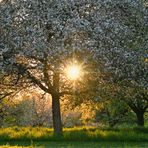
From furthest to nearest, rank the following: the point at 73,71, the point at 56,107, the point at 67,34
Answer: the point at 56,107, the point at 73,71, the point at 67,34

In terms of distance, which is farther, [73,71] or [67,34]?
[73,71]

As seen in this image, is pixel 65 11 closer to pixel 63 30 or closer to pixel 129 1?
pixel 63 30

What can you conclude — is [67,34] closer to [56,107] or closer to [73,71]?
[73,71]

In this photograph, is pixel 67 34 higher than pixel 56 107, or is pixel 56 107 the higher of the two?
pixel 67 34

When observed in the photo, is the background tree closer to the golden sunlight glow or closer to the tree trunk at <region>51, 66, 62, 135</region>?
the golden sunlight glow

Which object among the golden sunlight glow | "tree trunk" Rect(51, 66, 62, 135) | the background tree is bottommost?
"tree trunk" Rect(51, 66, 62, 135)

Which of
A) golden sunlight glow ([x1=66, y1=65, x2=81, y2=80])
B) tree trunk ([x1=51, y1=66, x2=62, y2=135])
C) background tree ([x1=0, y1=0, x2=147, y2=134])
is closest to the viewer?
background tree ([x1=0, y1=0, x2=147, y2=134])

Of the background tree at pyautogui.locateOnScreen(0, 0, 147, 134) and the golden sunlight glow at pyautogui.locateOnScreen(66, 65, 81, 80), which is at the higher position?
the background tree at pyautogui.locateOnScreen(0, 0, 147, 134)

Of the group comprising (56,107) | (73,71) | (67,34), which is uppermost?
(67,34)

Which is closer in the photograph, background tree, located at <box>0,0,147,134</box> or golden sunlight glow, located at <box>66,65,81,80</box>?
background tree, located at <box>0,0,147,134</box>

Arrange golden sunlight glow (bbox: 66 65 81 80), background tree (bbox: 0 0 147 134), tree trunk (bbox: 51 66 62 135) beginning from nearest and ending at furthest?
background tree (bbox: 0 0 147 134)
golden sunlight glow (bbox: 66 65 81 80)
tree trunk (bbox: 51 66 62 135)

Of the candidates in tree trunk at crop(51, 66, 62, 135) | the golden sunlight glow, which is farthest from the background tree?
tree trunk at crop(51, 66, 62, 135)

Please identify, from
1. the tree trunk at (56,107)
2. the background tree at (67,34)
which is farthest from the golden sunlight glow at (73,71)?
the tree trunk at (56,107)

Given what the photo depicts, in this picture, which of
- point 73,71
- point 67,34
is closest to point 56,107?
point 73,71
